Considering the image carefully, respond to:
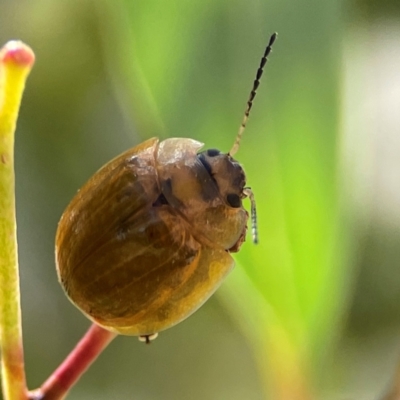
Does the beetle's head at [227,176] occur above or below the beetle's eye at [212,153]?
below

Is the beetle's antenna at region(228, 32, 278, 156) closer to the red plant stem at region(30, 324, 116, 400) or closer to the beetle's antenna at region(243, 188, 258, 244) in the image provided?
the beetle's antenna at region(243, 188, 258, 244)

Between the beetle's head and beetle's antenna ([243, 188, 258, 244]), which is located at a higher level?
the beetle's head

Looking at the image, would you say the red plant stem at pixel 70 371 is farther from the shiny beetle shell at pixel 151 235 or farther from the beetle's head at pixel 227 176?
the beetle's head at pixel 227 176

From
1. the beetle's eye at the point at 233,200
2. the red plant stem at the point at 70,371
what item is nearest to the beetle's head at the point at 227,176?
the beetle's eye at the point at 233,200

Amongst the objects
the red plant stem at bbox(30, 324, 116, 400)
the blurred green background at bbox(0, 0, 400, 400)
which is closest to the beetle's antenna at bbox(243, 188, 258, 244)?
the blurred green background at bbox(0, 0, 400, 400)

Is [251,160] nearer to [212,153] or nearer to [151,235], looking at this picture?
[212,153]

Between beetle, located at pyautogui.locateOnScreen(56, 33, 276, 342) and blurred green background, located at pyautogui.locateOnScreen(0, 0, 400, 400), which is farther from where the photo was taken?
blurred green background, located at pyautogui.locateOnScreen(0, 0, 400, 400)

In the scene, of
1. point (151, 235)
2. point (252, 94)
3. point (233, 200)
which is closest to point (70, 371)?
point (151, 235)
